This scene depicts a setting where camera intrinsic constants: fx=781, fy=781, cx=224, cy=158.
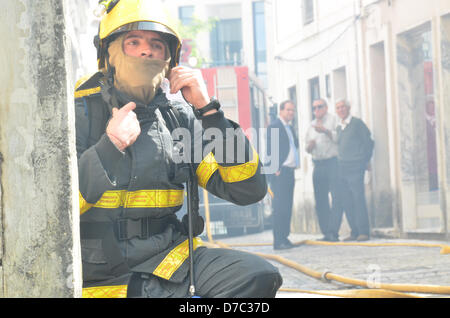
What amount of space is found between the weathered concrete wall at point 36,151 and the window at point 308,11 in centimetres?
776

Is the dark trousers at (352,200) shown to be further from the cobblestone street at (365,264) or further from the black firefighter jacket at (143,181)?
the black firefighter jacket at (143,181)

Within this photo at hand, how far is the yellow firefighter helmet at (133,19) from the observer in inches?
111

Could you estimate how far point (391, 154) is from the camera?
9180 mm

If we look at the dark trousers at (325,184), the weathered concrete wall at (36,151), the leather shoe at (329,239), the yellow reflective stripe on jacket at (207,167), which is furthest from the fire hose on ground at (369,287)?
the weathered concrete wall at (36,151)

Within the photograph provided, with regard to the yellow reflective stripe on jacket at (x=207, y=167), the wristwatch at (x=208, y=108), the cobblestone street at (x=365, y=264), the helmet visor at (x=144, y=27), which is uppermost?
the helmet visor at (x=144, y=27)

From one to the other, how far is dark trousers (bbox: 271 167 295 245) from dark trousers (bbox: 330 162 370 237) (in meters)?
0.53

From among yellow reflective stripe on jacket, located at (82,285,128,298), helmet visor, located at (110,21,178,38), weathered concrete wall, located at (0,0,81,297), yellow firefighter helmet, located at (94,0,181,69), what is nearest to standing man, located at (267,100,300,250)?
yellow firefighter helmet, located at (94,0,181,69)

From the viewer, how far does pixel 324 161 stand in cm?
865

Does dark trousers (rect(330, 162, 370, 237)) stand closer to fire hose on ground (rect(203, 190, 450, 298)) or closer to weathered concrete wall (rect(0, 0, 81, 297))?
fire hose on ground (rect(203, 190, 450, 298))

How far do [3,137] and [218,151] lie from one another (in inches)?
38.5

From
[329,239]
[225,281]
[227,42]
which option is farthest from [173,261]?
[227,42]

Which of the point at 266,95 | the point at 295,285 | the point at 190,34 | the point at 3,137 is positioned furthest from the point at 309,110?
the point at 3,137

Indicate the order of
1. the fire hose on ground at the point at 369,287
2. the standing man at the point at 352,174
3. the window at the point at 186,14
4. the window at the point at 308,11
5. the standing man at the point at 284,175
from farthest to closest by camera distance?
the window at the point at 186,14, the window at the point at 308,11, the standing man at the point at 352,174, the standing man at the point at 284,175, the fire hose on ground at the point at 369,287

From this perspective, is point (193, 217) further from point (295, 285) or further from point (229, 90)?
point (229, 90)
